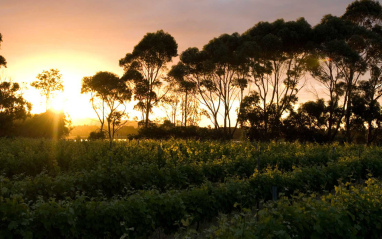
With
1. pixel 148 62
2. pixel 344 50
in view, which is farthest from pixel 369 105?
pixel 148 62

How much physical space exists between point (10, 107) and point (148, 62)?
1749 cm

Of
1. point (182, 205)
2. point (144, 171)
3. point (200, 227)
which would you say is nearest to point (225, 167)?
point (144, 171)

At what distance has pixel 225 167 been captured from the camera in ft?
45.8

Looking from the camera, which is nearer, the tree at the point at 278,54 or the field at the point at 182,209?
the field at the point at 182,209

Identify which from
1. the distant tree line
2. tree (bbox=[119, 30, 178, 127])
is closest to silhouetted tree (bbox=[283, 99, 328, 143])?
the distant tree line

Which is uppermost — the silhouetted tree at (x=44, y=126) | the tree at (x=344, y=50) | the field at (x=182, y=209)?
the tree at (x=344, y=50)

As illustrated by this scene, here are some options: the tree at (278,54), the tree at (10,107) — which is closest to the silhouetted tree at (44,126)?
the tree at (10,107)

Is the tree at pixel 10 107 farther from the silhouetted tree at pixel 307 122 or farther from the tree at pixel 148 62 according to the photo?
the silhouetted tree at pixel 307 122

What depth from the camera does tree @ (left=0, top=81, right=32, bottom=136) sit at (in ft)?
127

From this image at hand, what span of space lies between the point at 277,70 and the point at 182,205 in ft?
106

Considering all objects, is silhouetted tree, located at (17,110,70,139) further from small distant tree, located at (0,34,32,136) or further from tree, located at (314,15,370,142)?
tree, located at (314,15,370,142)

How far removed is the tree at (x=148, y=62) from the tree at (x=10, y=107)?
13.1 meters

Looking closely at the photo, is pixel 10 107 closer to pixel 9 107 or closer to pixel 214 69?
pixel 9 107

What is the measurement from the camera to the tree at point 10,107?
3878cm
